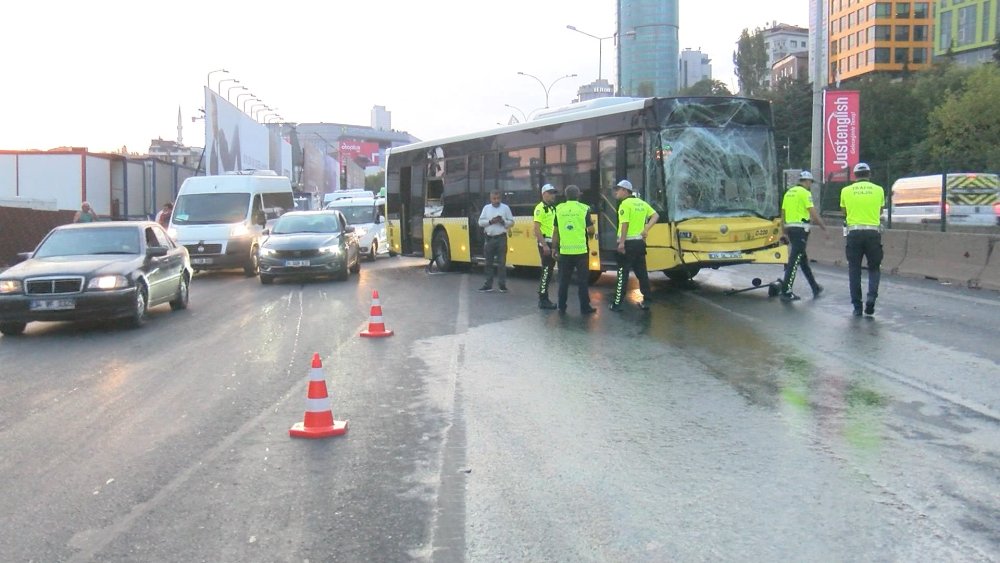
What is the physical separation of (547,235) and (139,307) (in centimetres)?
590

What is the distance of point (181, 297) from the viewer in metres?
14.8

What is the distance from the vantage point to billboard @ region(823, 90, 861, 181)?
2672 cm

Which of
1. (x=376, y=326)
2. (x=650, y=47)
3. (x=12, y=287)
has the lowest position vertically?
(x=376, y=326)

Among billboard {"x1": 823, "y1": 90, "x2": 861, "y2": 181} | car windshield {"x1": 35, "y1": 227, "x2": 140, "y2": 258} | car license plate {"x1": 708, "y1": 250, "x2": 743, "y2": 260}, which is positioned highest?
billboard {"x1": 823, "y1": 90, "x2": 861, "y2": 181}

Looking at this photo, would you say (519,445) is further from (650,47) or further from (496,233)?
(650,47)

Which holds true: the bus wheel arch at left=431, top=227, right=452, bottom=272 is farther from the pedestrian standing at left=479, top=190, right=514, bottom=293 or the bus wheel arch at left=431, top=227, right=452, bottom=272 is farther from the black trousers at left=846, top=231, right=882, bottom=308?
the black trousers at left=846, top=231, right=882, bottom=308

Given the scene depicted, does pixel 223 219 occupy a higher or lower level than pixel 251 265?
higher

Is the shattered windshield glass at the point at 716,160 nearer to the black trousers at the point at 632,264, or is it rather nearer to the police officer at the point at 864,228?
the black trousers at the point at 632,264

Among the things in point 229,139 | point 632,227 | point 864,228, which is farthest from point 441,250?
point 229,139

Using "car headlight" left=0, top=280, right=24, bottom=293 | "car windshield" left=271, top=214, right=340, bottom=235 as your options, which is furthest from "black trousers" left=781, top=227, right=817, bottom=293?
"car headlight" left=0, top=280, right=24, bottom=293

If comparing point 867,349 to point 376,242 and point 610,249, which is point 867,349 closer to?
point 610,249

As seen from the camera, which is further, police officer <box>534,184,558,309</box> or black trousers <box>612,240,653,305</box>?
→ police officer <box>534,184,558,309</box>

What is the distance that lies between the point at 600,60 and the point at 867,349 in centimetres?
4787

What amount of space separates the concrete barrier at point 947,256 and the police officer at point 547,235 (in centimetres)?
750
